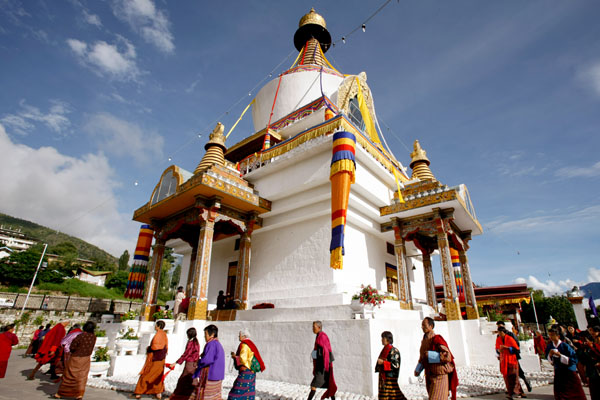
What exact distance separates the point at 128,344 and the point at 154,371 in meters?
3.39

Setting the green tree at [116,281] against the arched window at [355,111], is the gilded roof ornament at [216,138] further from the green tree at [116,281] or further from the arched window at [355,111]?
the green tree at [116,281]

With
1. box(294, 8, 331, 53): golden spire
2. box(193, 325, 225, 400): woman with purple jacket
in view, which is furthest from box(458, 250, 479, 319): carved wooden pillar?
box(294, 8, 331, 53): golden spire

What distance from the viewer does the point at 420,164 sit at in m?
16.2

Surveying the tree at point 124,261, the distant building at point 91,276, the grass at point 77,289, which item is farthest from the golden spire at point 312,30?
the tree at point 124,261

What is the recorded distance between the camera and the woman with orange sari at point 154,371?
20.2 ft

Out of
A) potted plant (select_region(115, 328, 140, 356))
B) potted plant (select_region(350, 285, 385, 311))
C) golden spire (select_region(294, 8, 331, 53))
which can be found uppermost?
golden spire (select_region(294, 8, 331, 53))

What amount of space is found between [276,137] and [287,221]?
4.94 metres

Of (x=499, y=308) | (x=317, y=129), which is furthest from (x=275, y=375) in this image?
(x=499, y=308)

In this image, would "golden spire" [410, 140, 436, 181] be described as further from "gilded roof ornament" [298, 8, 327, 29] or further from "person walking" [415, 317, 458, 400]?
"gilded roof ornament" [298, 8, 327, 29]

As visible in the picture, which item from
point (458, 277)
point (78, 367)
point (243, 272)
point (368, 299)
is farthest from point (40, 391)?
point (458, 277)

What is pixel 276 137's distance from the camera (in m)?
15.9

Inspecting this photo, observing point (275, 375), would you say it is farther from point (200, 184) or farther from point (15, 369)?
point (15, 369)

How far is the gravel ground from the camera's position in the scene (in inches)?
249

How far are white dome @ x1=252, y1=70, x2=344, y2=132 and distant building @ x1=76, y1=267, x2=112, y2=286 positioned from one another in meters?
38.0
